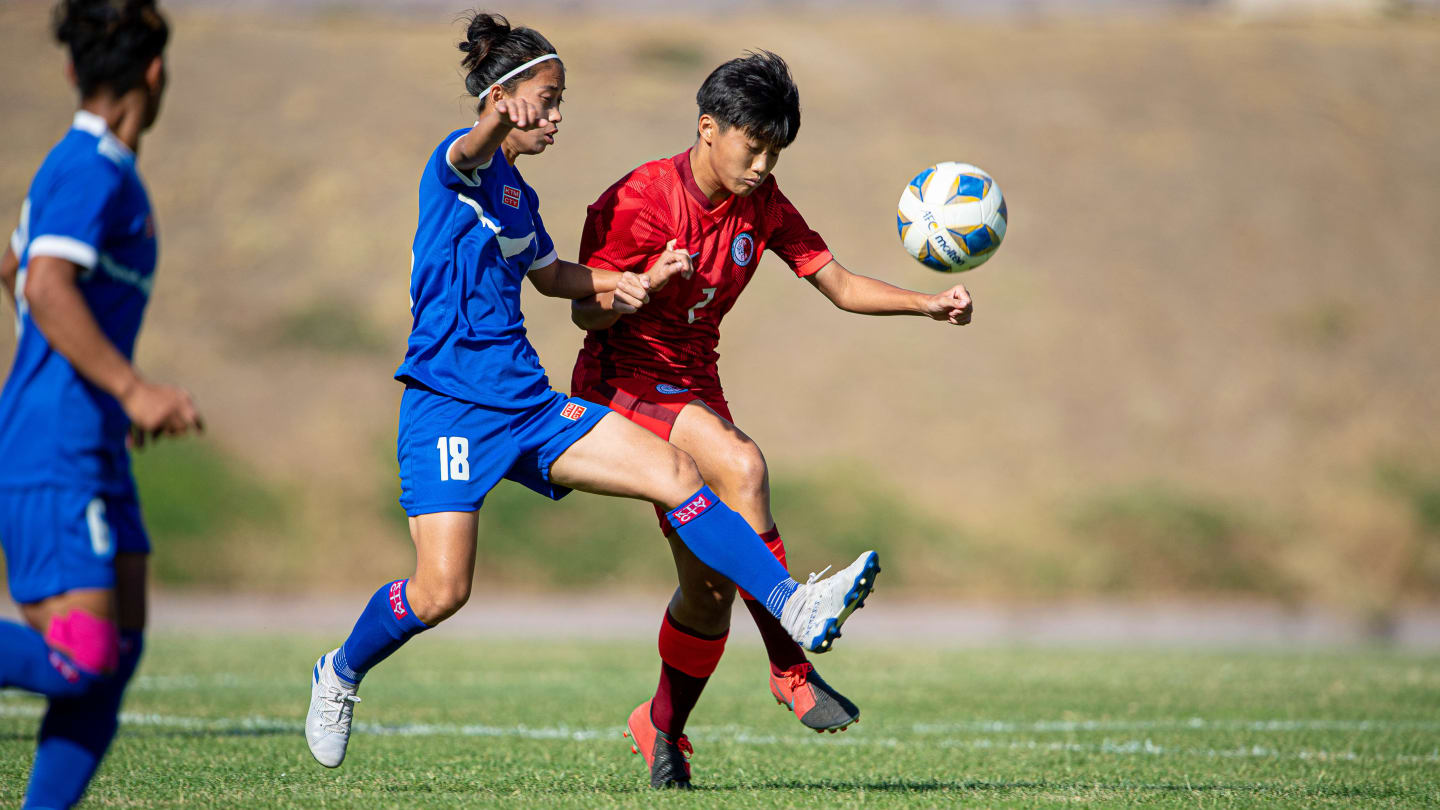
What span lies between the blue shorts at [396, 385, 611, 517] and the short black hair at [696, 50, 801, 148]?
131 cm

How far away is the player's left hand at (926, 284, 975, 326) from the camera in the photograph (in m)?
5.56

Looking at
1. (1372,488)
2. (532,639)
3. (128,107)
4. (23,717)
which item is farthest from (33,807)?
(1372,488)

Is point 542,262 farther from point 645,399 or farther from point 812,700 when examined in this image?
point 812,700

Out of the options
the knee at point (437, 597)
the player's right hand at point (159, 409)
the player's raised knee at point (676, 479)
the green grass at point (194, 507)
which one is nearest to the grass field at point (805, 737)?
the knee at point (437, 597)

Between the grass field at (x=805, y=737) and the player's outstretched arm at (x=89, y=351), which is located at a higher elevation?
the player's outstretched arm at (x=89, y=351)

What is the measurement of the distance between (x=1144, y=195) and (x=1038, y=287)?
4976mm

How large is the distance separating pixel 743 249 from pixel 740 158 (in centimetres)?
50

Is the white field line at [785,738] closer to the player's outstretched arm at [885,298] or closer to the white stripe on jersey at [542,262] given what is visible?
the player's outstretched arm at [885,298]

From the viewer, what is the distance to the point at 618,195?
589cm

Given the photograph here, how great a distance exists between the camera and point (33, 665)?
3.71 m

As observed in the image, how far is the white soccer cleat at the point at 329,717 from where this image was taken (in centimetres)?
512

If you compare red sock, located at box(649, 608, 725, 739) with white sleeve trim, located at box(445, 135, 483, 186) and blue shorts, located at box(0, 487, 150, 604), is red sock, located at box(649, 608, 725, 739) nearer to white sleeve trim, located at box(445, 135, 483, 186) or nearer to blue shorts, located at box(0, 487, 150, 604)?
white sleeve trim, located at box(445, 135, 483, 186)

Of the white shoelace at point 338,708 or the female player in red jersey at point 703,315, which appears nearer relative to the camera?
the white shoelace at point 338,708

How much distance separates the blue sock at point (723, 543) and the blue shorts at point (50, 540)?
195 centimetres
